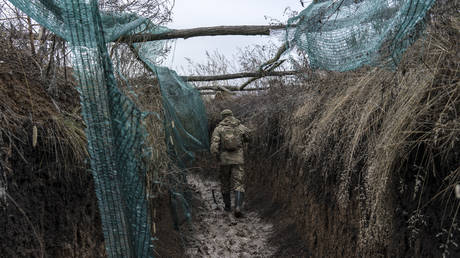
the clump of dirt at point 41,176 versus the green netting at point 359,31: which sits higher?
the green netting at point 359,31

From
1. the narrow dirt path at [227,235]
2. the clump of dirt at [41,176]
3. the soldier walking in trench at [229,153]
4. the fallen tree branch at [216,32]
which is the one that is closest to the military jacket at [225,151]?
the soldier walking in trench at [229,153]

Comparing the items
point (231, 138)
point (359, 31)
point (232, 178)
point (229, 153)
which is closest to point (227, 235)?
point (232, 178)

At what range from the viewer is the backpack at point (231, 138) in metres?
7.99

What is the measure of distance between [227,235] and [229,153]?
1907 millimetres

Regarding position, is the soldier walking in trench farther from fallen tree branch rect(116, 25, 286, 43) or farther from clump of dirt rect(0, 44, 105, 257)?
clump of dirt rect(0, 44, 105, 257)

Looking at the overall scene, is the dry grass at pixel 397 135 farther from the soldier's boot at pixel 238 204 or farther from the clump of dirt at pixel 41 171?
the soldier's boot at pixel 238 204

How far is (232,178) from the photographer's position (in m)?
8.04

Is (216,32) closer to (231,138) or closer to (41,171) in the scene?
(231,138)

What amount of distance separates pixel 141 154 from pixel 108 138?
36 centimetres

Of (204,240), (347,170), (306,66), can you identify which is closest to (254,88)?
(306,66)

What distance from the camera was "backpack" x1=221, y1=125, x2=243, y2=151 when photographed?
26.2 feet

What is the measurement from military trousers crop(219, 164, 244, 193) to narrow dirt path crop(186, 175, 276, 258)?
497 mm

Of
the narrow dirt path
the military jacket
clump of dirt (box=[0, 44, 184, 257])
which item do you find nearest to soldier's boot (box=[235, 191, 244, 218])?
the narrow dirt path

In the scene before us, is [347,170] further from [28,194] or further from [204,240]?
[204,240]
